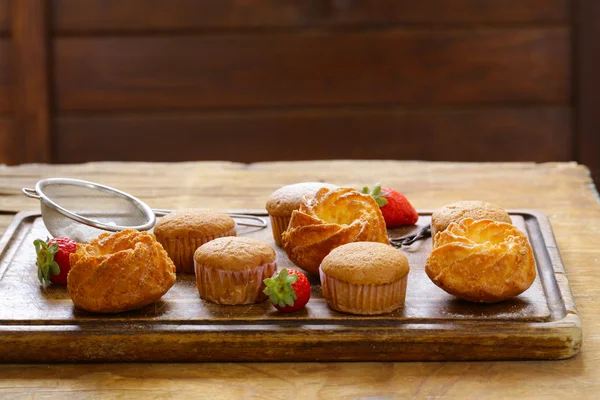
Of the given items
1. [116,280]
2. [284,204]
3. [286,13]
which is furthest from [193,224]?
[286,13]

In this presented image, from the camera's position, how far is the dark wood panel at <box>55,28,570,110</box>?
14.4ft

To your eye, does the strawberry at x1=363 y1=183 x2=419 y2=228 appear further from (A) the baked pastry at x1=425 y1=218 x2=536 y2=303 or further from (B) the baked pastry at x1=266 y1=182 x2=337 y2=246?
(A) the baked pastry at x1=425 y1=218 x2=536 y2=303

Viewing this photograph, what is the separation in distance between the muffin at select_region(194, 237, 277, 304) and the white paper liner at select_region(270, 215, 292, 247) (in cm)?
36

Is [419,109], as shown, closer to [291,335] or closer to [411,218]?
[411,218]

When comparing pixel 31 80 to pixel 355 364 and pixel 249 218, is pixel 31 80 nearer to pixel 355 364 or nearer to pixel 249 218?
pixel 249 218

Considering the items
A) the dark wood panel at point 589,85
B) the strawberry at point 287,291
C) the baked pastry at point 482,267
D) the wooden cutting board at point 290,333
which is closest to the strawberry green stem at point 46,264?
the wooden cutting board at point 290,333

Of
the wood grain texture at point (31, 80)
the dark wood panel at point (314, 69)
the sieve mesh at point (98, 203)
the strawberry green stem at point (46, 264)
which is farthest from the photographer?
the dark wood panel at point (314, 69)

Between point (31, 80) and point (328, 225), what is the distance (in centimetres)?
298

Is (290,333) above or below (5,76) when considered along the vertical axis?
below

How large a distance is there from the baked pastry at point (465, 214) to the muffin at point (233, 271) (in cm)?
44

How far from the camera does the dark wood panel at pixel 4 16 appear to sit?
4305mm

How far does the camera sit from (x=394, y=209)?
219cm

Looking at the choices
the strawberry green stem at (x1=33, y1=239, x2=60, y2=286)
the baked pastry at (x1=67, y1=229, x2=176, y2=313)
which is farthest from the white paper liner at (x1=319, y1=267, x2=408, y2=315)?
the strawberry green stem at (x1=33, y1=239, x2=60, y2=286)

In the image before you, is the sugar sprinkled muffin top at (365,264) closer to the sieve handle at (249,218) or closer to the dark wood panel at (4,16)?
the sieve handle at (249,218)
